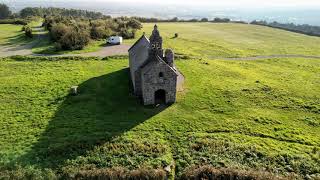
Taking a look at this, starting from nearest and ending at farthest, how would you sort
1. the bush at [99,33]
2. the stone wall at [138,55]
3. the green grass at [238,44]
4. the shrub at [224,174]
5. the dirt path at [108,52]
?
the shrub at [224,174], the stone wall at [138,55], the dirt path at [108,52], the green grass at [238,44], the bush at [99,33]

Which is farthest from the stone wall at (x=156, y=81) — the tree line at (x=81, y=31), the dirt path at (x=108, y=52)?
the tree line at (x=81, y=31)

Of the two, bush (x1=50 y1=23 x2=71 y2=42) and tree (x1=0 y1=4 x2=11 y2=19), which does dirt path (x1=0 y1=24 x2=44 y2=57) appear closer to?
bush (x1=50 y1=23 x2=71 y2=42)

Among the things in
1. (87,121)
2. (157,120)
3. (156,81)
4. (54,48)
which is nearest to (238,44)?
(54,48)

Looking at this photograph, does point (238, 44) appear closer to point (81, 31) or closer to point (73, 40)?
point (81, 31)

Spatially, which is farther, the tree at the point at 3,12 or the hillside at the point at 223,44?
the tree at the point at 3,12

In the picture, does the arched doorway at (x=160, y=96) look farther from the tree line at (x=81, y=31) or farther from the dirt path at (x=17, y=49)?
the dirt path at (x=17, y=49)
